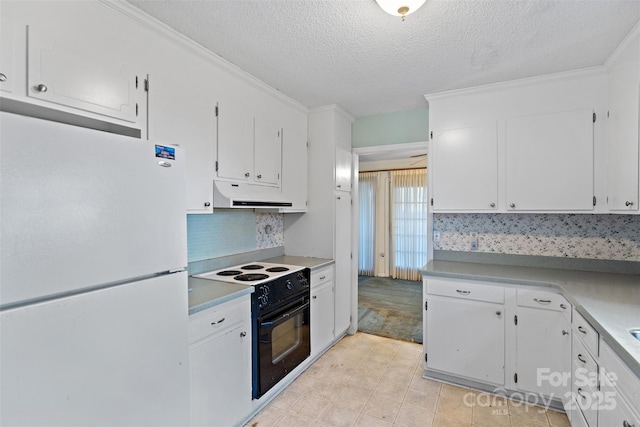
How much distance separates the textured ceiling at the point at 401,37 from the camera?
162 cm

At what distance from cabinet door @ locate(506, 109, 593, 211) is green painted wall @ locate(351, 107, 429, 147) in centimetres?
84

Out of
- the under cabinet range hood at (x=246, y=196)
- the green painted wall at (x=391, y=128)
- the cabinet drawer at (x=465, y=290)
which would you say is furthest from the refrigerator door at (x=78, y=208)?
the green painted wall at (x=391, y=128)

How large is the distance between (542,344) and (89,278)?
2685 mm

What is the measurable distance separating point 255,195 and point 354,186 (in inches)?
55.7

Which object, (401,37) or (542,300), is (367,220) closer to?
(542,300)

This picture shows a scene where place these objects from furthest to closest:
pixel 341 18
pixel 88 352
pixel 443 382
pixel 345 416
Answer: pixel 443 382 < pixel 345 416 < pixel 341 18 < pixel 88 352

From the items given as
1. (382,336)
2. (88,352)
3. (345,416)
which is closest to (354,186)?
(382,336)

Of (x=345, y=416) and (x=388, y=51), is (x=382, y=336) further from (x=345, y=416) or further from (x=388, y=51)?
(x=388, y=51)

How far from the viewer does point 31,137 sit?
95 cm

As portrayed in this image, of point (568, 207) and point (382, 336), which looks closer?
point (568, 207)

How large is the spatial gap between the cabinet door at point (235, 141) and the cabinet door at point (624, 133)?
2511mm

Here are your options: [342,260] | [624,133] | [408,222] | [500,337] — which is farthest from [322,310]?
[408,222]

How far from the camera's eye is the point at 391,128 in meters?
3.34

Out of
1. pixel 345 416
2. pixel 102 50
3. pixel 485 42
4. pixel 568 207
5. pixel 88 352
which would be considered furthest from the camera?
pixel 568 207
